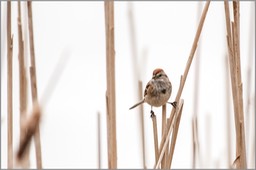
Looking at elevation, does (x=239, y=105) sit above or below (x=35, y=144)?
above

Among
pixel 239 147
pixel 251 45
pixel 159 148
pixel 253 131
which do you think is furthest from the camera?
pixel 253 131

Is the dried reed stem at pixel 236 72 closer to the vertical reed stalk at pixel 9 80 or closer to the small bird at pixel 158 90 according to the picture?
the small bird at pixel 158 90

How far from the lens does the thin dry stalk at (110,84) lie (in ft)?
6.76

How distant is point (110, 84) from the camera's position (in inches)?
80.7

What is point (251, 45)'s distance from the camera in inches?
113

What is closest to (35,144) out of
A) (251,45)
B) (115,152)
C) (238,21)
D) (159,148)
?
(115,152)

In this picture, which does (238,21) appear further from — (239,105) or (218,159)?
(218,159)

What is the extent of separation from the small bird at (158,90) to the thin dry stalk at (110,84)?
67cm

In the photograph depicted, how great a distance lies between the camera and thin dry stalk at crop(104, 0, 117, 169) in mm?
2061

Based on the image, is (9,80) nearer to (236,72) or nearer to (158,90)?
(236,72)

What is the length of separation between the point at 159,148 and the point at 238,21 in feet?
2.08

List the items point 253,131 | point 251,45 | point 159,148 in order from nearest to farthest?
point 159,148 < point 251,45 < point 253,131

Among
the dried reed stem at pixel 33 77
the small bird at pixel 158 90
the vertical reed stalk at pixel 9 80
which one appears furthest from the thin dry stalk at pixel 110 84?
the small bird at pixel 158 90

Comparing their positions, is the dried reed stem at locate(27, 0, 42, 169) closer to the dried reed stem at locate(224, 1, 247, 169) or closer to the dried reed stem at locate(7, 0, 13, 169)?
the dried reed stem at locate(7, 0, 13, 169)
